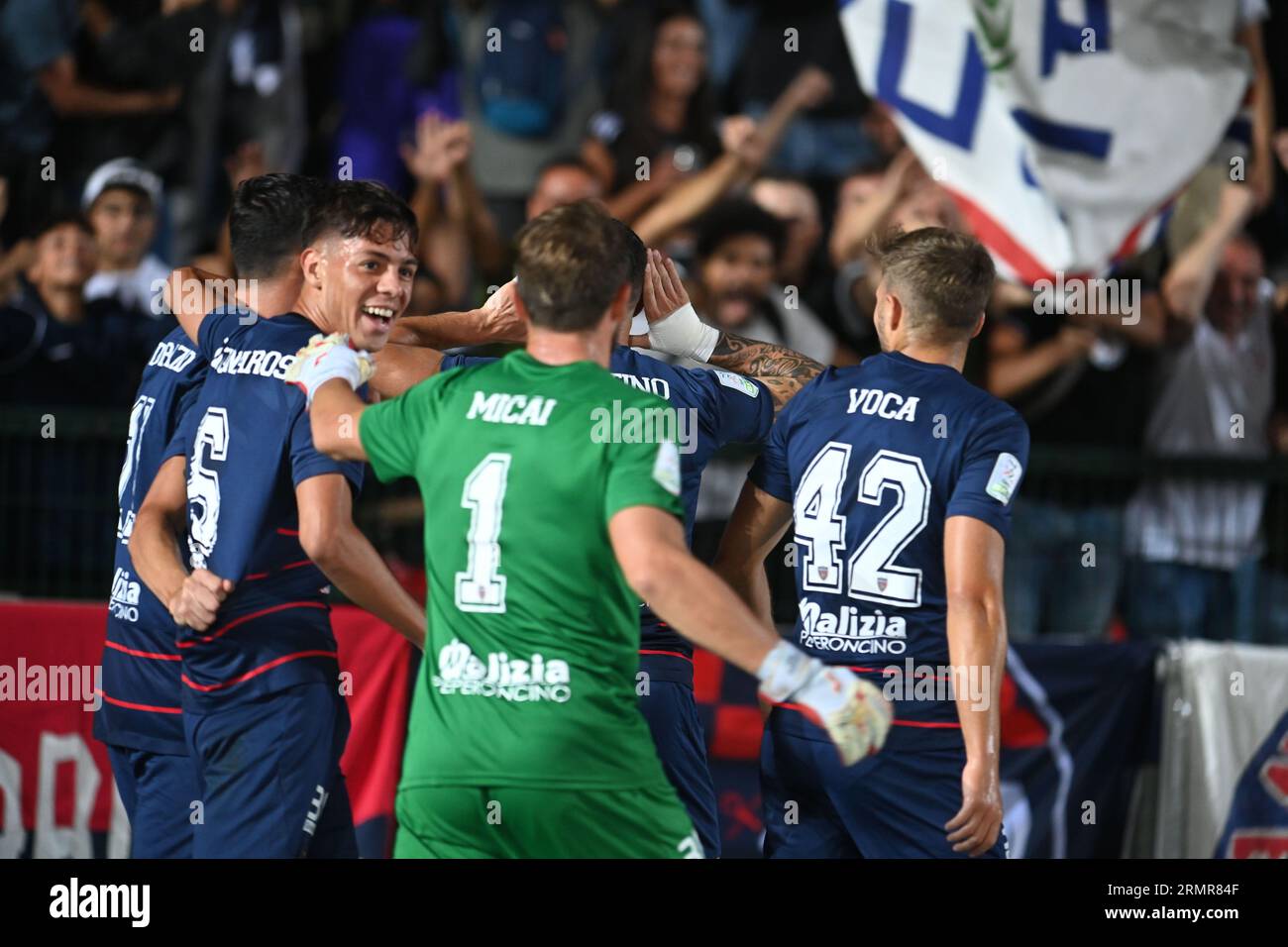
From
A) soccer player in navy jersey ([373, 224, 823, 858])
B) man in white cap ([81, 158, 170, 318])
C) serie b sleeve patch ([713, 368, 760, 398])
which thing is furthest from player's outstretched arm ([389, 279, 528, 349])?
man in white cap ([81, 158, 170, 318])

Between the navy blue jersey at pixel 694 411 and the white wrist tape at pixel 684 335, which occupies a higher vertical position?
the white wrist tape at pixel 684 335

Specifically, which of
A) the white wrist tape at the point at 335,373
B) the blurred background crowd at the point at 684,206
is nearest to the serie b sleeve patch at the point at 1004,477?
the white wrist tape at the point at 335,373

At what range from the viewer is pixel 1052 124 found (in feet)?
33.6

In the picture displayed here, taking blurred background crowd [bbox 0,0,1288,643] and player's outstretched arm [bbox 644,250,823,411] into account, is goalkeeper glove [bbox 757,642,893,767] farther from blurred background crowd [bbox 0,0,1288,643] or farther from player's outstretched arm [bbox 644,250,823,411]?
blurred background crowd [bbox 0,0,1288,643]

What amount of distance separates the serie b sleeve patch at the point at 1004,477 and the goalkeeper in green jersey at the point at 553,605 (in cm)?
112

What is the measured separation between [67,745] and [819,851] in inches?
164

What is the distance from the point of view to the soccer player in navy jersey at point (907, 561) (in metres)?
5.20

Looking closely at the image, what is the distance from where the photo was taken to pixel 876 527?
17.5ft

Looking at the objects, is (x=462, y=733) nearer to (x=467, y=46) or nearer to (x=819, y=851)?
(x=819, y=851)

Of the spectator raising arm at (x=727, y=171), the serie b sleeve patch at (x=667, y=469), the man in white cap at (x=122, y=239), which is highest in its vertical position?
the spectator raising arm at (x=727, y=171)

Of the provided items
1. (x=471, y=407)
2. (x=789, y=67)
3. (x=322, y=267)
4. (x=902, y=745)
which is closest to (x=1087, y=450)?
(x=789, y=67)

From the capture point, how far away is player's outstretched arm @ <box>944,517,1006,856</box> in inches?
198

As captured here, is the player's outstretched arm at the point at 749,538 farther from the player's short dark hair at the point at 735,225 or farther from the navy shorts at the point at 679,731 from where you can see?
the player's short dark hair at the point at 735,225
